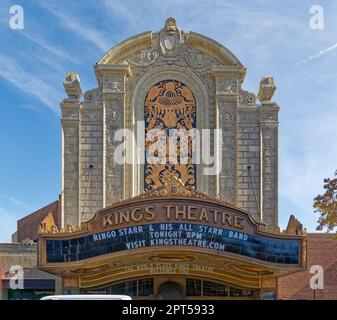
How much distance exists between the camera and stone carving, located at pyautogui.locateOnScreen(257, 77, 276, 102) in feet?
84.1

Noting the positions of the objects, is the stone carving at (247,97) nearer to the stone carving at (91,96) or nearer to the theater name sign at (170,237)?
the stone carving at (91,96)

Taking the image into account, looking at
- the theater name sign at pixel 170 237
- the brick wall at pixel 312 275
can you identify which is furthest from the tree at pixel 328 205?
the theater name sign at pixel 170 237

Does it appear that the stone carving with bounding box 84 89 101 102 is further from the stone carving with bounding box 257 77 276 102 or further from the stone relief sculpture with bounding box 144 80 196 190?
the stone carving with bounding box 257 77 276 102

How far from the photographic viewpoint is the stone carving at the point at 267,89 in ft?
84.1

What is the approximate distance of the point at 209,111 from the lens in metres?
25.9

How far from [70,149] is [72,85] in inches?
118

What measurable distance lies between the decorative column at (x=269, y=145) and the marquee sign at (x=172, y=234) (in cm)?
440

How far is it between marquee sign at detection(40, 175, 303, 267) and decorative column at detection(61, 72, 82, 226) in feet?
12.4

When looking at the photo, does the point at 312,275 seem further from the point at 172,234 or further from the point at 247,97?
the point at 172,234

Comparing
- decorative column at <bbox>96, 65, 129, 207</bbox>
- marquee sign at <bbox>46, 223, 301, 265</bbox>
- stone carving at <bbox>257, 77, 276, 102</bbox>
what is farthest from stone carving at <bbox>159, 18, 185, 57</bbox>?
marquee sign at <bbox>46, 223, 301, 265</bbox>

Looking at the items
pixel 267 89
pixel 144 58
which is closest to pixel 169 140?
pixel 144 58

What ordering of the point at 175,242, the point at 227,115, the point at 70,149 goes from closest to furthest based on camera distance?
the point at 175,242 → the point at 70,149 → the point at 227,115

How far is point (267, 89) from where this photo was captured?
25625 mm

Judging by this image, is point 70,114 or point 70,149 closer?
point 70,149
